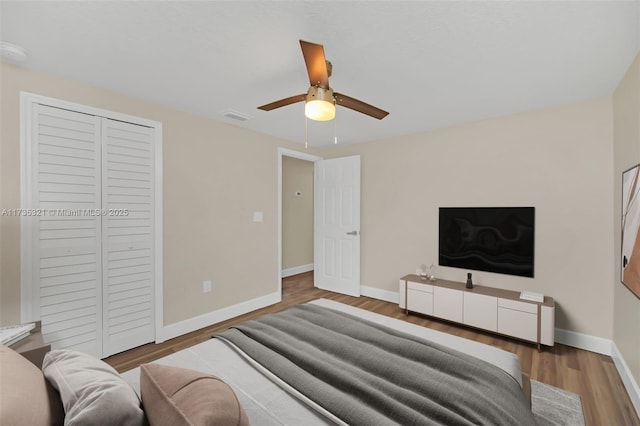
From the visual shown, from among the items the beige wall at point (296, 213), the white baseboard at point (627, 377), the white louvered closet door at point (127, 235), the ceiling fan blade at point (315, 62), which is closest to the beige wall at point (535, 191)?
the white baseboard at point (627, 377)

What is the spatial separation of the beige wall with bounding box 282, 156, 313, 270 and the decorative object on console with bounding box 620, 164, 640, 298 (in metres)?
4.72

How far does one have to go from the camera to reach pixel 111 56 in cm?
196

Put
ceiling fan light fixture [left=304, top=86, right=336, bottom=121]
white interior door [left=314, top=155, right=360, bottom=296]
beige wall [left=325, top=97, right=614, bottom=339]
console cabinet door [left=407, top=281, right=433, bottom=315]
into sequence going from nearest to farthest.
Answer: ceiling fan light fixture [left=304, top=86, right=336, bottom=121] → beige wall [left=325, top=97, right=614, bottom=339] → console cabinet door [left=407, top=281, right=433, bottom=315] → white interior door [left=314, top=155, right=360, bottom=296]

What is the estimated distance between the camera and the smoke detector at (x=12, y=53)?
1.83 metres

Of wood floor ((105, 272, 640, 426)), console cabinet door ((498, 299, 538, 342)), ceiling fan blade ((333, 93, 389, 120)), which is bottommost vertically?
wood floor ((105, 272, 640, 426))

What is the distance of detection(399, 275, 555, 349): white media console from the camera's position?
2680 millimetres

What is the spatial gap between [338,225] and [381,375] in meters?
3.33

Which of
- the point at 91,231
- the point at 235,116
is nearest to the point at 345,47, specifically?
the point at 235,116

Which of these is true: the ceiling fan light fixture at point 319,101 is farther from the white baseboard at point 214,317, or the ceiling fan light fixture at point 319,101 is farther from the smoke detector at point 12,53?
the white baseboard at point 214,317

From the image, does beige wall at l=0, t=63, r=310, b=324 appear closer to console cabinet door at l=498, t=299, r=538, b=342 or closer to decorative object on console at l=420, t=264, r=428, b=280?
decorative object on console at l=420, t=264, r=428, b=280

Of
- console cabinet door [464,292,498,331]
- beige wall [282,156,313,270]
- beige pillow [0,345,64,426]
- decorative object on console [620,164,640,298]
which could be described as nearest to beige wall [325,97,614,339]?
console cabinet door [464,292,498,331]

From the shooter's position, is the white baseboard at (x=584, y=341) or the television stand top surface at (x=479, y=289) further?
the television stand top surface at (x=479, y=289)

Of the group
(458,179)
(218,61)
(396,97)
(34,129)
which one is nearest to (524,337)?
(458,179)

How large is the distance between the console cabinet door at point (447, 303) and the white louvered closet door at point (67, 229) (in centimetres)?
346
